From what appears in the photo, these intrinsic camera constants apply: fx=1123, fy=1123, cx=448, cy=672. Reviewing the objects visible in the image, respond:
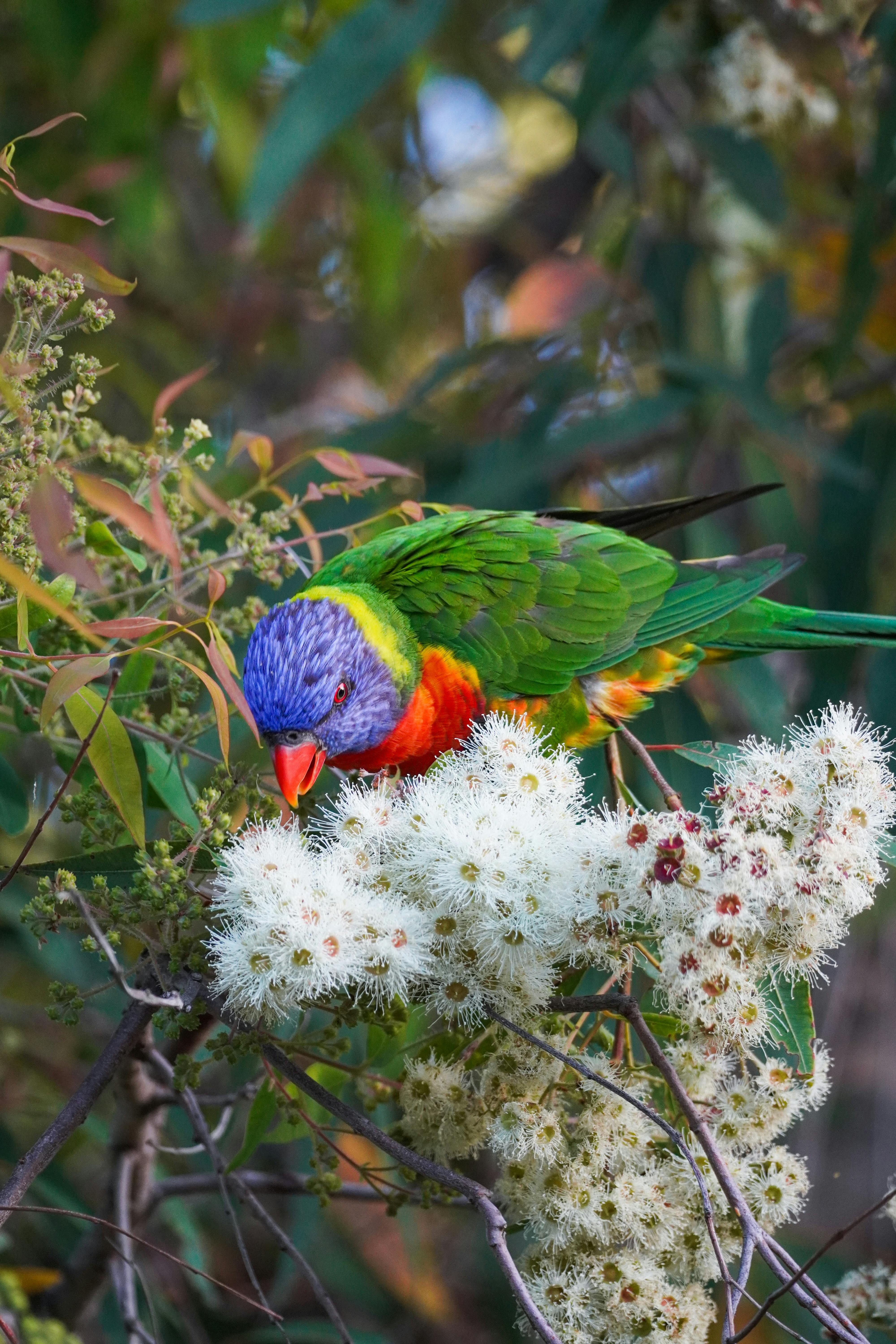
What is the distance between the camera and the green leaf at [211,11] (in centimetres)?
201

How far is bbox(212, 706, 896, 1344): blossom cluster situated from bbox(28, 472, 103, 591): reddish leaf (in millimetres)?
262

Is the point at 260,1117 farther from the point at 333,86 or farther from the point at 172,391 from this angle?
the point at 333,86

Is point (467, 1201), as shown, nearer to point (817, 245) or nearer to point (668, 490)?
point (668, 490)

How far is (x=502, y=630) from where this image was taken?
1657 mm

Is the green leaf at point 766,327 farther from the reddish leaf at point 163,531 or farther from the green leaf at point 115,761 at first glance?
the green leaf at point 115,761

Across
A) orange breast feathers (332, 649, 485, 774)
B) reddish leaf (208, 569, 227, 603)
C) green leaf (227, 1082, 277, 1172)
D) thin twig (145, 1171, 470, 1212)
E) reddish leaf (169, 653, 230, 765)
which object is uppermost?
reddish leaf (208, 569, 227, 603)

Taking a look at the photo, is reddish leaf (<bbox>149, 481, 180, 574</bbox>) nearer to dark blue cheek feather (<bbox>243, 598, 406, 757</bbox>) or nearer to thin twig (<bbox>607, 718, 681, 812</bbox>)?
dark blue cheek feather (<bbox>243, 598, 406, 757</bbox>)

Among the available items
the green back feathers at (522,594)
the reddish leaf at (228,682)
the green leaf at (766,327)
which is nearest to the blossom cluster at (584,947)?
the reddish leaf at (228,682)

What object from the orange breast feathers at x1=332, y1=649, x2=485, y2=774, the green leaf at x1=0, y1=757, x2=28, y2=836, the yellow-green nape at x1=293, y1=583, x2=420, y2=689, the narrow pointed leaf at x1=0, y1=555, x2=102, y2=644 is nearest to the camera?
the narrow pointed leaf at x1=0, y1=555, x2=102, y2=644

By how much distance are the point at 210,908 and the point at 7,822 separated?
433mm

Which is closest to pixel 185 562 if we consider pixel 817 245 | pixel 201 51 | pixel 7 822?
pixel 7 822

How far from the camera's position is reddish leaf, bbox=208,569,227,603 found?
97 cm

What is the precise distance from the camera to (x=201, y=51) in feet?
8.42

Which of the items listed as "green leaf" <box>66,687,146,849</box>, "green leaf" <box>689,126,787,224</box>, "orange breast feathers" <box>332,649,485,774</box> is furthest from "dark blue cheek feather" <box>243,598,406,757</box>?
"green leaf" <box>689,126,787,224</box>
